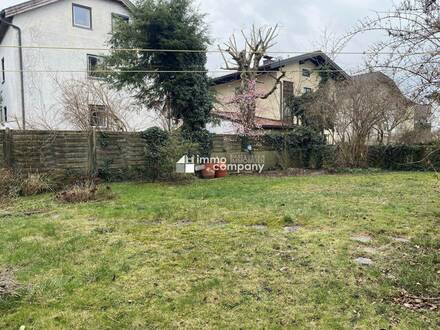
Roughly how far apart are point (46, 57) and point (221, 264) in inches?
644

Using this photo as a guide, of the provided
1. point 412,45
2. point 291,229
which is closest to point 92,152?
point 291,229

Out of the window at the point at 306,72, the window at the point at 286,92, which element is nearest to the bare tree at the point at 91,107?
the window at the point at 286,92

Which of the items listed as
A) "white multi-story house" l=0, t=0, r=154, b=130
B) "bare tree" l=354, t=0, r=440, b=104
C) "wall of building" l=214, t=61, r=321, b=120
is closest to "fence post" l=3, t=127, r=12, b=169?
"white multi-story house" l=0, t=0, r=154, b=130

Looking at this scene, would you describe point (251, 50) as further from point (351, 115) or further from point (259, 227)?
point (259, 227)

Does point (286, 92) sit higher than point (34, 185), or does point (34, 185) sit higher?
point (286, 92)

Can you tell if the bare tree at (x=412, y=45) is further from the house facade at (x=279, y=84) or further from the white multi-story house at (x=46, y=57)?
the house facade at (x=279, y=84)

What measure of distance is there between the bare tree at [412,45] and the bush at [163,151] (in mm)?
8024

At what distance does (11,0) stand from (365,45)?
20.6 meters

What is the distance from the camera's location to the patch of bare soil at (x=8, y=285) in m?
3.03

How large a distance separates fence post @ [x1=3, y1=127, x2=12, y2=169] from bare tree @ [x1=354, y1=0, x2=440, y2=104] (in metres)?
8.89

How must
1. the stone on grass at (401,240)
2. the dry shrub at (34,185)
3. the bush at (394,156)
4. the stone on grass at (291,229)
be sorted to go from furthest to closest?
the bush at (394,156) → the dry shrub at (34,185) → the stone on grass at (291,229) → the stone on grass at (401,240)

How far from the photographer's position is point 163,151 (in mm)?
10891

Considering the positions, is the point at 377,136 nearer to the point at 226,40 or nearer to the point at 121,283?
the point at 226,40

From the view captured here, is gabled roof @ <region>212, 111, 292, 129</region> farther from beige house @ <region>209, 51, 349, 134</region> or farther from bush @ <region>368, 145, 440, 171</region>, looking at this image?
bush @ <region>368, 145, 440, 171</region>
